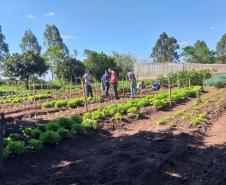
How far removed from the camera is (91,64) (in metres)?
38.1

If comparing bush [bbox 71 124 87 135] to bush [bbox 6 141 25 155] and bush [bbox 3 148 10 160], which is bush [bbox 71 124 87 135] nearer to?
bush [bbox 6 141 25 155]

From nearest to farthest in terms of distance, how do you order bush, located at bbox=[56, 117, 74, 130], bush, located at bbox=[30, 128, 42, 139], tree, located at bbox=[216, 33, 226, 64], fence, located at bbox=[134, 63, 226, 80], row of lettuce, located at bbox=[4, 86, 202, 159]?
row of lettuce, located at bbox=[4, 86, 202, 159]
bush, located at bbox=[30, 128, 42, 139]
bush, located at bbox=[56, 117, 74, 130]
fence, located at bbox=[134, 63, 226, 80]
tree, located at bbox=[216, 33, 226, 64]

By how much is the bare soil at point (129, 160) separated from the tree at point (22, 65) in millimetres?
25026

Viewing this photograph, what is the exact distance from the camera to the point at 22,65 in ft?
115

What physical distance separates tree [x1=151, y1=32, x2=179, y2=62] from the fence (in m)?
31.0

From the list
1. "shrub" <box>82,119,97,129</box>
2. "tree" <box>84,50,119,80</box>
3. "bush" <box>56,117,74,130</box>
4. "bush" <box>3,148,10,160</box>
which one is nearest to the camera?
"bush" <box>3,148,10,160</box>

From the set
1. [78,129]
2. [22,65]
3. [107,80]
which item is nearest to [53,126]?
[78,129]

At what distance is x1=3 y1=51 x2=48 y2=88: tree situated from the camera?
3500 centimetres

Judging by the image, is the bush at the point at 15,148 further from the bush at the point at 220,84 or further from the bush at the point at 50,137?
the bush at the point at 220,84

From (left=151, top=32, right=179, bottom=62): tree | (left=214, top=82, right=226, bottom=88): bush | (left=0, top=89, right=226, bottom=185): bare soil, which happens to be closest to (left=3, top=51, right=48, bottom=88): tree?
(left=214, top=82, right=226, bottom=88): bush

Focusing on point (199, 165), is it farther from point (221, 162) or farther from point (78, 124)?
point (78, 124)

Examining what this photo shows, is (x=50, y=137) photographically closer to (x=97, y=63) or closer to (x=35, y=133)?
(x=35, y=133)

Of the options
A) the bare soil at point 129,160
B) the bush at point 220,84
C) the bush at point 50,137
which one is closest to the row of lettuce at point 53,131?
the bush at point 50,137

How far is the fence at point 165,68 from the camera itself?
118 ft
